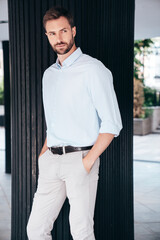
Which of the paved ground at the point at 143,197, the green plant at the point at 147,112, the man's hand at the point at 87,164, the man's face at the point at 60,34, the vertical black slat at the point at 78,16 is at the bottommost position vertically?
the paved ground at the point at 143,197

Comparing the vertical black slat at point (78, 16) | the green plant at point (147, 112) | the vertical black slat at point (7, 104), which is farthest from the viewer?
the green plant at point (147, 112)

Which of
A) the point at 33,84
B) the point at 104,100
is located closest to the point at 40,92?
the point at 33,84

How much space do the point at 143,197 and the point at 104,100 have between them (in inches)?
147

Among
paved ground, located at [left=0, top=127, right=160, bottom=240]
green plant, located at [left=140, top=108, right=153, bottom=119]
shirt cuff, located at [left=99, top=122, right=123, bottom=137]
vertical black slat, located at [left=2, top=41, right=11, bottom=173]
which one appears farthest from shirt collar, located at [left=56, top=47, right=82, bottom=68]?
green plant, located at [left=140, top=108, right=153, bottom=119]

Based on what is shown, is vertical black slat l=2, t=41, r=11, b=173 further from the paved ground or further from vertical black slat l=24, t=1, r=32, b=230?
vertical black slat l=24, t=1, r=32, b=230

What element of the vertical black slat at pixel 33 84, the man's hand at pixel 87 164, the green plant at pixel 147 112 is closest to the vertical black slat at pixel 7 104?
the vertical black slat at pixel 33 84

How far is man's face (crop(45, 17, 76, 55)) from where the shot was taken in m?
2.09

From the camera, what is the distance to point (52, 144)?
2168 mm

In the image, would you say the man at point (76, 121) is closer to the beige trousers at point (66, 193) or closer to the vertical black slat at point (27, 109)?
the beige trousers at point (66, 193)

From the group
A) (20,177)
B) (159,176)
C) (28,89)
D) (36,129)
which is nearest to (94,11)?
(28,89)

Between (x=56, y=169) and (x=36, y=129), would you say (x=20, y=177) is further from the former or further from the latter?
(x=56, y=169)

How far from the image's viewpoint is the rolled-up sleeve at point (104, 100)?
6.57 feet

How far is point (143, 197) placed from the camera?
5.45m

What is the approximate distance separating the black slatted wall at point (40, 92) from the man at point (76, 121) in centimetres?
56
